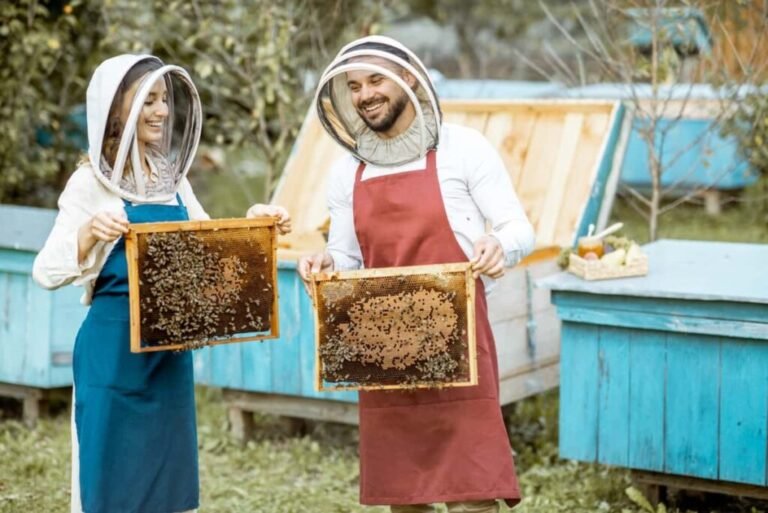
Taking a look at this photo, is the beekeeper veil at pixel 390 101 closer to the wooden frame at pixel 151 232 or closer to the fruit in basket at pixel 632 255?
the wooden frame at pixel 151 232

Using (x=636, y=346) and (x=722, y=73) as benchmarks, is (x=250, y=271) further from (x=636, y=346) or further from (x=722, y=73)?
(x=722, y=73)

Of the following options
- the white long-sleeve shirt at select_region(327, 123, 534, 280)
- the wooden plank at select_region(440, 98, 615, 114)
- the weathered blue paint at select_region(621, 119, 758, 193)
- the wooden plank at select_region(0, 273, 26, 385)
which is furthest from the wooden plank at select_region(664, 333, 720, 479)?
the weathered blue paint at select_region(621, 119, 758, 193)

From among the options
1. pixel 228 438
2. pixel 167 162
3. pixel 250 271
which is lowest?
pixel 228 438

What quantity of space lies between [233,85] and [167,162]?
5127mm

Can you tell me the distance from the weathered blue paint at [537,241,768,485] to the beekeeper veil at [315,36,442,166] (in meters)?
1.30

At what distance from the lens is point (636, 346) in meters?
4.75

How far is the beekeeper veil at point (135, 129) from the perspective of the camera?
12.2ft

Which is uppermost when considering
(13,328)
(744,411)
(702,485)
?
(13,328)

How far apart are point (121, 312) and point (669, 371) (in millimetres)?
2118

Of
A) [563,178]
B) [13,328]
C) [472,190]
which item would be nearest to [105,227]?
[472,190]

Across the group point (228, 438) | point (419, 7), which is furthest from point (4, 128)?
point (419, 7)

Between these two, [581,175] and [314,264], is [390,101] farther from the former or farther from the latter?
[581,175]

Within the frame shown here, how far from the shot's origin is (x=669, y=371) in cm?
470

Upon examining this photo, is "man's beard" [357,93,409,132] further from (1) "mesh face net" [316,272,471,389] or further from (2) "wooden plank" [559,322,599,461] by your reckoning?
(2) "wooden plank" [559,322,599,461]
